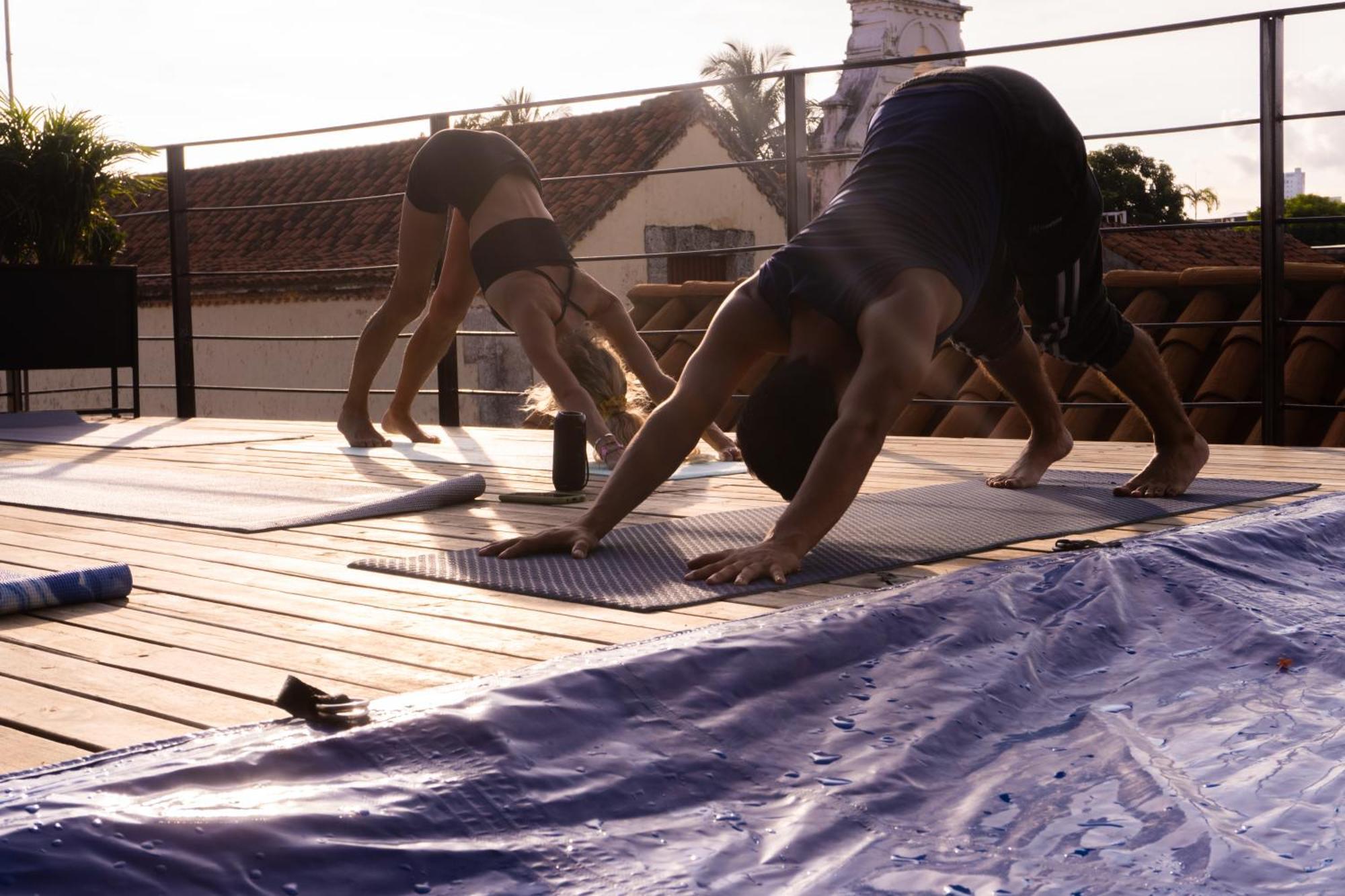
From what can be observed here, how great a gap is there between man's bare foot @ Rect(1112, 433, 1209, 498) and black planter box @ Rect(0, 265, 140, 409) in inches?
169

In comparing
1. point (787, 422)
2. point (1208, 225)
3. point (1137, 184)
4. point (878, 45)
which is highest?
point (878, 45)

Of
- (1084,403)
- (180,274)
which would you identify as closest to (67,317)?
(180,274)

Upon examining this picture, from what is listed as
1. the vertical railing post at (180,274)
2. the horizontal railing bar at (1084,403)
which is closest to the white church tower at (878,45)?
the vertical railing post at (180,274)

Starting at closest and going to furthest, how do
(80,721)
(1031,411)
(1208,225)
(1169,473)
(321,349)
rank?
(80,721) < (1169,473) < (1031,411) < (1208,225) < (321,349)

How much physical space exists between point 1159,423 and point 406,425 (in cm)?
250

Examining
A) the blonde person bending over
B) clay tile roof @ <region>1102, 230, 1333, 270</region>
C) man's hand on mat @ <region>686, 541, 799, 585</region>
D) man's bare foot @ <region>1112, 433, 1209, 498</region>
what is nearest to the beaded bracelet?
the blonde person bending over

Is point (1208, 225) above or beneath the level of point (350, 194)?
beneath

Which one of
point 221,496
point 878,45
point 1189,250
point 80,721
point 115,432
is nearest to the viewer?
point 80,721

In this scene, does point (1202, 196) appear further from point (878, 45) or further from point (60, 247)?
point (60, 247)

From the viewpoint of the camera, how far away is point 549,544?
2.18 m

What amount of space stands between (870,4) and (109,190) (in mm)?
33758

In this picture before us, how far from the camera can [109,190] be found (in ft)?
19.6

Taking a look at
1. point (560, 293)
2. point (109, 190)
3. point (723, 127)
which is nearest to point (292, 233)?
point (723, 127)

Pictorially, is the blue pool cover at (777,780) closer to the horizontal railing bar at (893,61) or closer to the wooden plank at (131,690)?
the wooden plank at (131,690)
